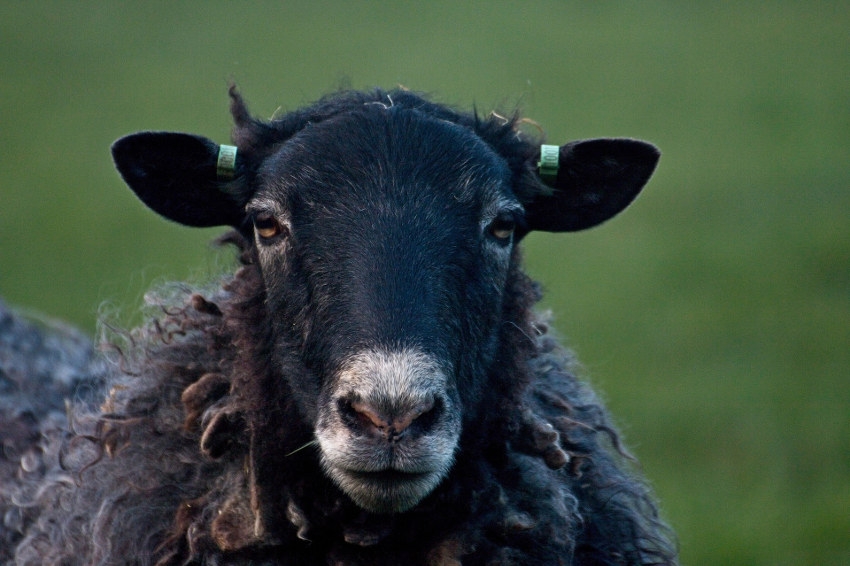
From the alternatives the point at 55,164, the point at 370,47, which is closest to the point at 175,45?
the point at 370,47

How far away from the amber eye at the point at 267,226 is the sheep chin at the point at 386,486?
1.01m

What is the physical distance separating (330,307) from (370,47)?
81.9 feet

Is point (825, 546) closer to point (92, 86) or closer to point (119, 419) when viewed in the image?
point (119, 419)

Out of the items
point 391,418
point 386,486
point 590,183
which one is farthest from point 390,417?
point 590,183

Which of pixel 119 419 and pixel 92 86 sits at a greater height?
pixel 92 86

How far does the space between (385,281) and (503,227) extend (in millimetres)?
705

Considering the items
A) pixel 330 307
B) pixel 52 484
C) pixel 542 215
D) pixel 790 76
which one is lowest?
pixel 52 484

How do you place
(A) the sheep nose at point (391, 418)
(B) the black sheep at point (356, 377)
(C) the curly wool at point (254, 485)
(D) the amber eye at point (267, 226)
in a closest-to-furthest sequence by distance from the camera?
(A) the sheep nose at point (391, 418) → (B) the black sheep at point (356, 377) → (C) the curly wool at point (254, 485) → (D) the amber eye at point (267, 226)

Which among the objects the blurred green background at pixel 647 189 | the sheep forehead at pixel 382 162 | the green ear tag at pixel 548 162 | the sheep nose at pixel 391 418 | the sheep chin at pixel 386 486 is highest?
the blurred green background at pixel 647 189

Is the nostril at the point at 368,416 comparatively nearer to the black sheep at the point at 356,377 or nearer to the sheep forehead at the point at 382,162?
the black sheep at the point at 356,377

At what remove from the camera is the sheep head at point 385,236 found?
13.4ft

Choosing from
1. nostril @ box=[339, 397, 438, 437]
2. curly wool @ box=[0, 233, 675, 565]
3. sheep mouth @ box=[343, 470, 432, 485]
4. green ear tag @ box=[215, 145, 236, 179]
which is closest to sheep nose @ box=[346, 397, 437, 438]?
nostril @ box=[339, 397, 438, 437]

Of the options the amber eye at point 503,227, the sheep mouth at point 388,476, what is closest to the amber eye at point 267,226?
the amber eye at point 503,227

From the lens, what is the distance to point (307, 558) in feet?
14.9
